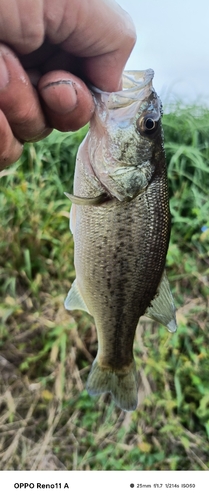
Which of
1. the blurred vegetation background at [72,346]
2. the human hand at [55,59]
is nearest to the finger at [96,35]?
the human hand at [55,59]

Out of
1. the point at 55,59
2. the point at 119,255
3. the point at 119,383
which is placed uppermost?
the point at 55,59

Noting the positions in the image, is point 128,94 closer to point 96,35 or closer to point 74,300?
point 96,35

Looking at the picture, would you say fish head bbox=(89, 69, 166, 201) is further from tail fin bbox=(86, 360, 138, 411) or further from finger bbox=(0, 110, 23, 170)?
tail fin bbox=(86, 360, 138, 411)

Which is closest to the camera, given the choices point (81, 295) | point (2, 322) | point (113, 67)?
point (113, 67)

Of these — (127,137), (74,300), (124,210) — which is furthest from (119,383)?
(127,137)

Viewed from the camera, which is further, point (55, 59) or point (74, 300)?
point (74, 300)
